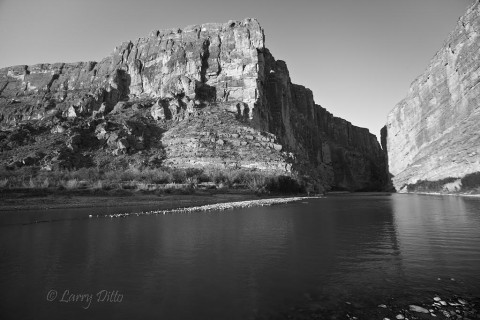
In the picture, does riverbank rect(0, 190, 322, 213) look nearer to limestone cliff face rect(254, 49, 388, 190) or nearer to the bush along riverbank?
the bush along riverbank

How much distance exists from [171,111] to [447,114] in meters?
89.4

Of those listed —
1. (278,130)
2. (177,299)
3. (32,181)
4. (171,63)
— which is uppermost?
(171,63)

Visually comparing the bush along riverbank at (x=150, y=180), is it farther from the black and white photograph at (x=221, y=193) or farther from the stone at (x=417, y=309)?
the stone at (x=417, y=309)

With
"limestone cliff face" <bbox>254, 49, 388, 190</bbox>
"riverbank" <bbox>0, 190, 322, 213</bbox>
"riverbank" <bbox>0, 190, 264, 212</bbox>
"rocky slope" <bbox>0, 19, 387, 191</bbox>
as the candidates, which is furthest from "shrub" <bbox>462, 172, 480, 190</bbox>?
"limestone cliff face" <bbox>254, 49, 388, 190</bbox>

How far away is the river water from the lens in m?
9.53

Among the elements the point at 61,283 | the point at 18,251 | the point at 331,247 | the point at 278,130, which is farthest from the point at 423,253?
the point at 278,130

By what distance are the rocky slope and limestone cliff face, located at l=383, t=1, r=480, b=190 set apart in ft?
115

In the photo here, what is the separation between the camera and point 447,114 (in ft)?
309

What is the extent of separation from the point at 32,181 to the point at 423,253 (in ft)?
213

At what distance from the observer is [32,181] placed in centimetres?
5797

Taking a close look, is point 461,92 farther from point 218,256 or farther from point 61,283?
point 61,283

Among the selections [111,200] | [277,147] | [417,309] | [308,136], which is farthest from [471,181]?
[308,136]

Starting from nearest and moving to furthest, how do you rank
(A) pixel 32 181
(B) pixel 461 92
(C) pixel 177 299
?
(C) pixel 177 299 → (A) pixel 32 181 → (B) pixel 461 92

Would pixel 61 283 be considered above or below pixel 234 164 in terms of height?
below
